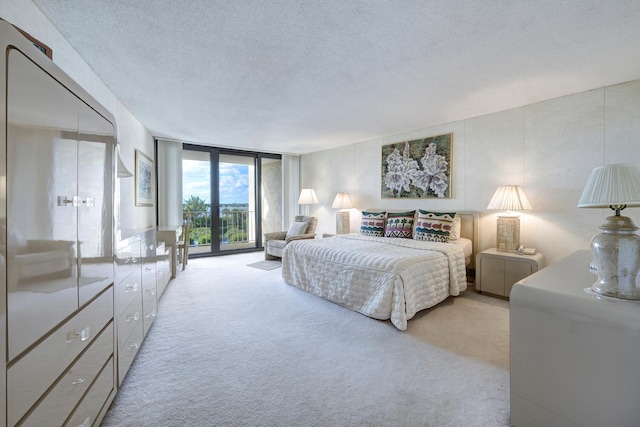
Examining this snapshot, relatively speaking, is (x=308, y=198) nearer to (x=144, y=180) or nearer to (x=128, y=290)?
(x=144, y=180)

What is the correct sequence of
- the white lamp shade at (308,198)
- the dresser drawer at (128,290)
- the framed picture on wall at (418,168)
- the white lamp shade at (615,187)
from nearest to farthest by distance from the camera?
1. the white lamp shade at (615,187)
2. the dresser drawer at (128,290)
3. the framed picture on wall at (418,168)
4. the white lamp shade at (308,198)

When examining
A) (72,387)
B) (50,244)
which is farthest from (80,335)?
(50,244)

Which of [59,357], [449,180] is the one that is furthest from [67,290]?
[449,180]

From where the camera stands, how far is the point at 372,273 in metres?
2.82

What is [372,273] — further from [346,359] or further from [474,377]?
[474,377]

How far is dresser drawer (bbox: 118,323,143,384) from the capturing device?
5.54ft

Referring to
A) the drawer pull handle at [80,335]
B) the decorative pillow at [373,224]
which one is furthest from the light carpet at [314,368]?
the decorative pillow at [373,224]

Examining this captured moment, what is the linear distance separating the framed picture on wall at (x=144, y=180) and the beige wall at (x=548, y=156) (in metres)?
4.33

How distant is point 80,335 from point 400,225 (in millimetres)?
3822

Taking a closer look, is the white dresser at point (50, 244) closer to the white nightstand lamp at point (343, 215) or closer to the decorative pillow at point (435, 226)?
the decorative pillow at point (435, 226)

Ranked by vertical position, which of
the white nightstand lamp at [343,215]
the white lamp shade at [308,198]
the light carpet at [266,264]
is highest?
the white lamp shade at [308,198]

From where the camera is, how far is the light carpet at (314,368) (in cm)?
155

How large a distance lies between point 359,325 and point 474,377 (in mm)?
1037

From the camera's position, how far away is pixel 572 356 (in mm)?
1251
